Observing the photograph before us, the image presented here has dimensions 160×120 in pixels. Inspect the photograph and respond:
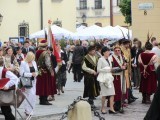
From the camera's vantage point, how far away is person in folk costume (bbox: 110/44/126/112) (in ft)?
43.3

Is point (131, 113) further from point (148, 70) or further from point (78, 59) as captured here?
point (78, 59)

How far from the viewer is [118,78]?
43.4 ft

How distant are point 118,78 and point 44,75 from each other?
2345 millimetres

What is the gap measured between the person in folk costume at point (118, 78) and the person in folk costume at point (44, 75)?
1965 millimetres

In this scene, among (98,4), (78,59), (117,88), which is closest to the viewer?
(117,88)

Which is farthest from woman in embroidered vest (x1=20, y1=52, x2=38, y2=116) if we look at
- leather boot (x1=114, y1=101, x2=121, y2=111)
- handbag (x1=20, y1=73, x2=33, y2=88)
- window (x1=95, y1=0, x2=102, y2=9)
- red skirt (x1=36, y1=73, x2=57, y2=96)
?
window (x1=95, y1=0, x2=102, y2=9)

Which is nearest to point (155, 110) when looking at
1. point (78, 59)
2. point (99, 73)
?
point (99, 73)

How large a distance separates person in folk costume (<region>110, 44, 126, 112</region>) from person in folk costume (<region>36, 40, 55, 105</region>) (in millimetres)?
1965

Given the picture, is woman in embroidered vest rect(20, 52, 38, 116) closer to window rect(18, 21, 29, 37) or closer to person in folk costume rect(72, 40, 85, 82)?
person in folk costume rect(72, 40, 85, 82)

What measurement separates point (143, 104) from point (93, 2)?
50.3 m

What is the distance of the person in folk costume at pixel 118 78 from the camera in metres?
13.2

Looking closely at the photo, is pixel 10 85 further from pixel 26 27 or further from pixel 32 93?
pixel 26 27

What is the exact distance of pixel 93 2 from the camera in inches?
2539

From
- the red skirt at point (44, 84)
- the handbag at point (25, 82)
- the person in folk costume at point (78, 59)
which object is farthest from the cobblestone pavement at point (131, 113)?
the person in folk costume at point (78, 59)
